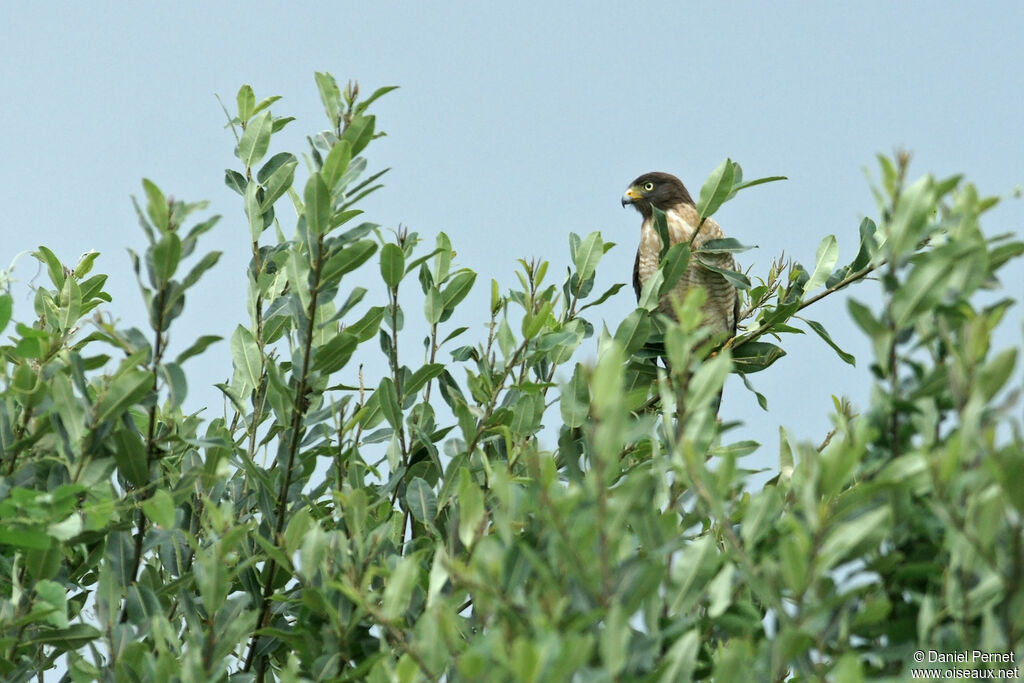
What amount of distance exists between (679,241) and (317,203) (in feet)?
11.5

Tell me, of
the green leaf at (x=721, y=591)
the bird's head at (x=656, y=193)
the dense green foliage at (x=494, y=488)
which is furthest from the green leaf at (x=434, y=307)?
the bird's head at (x=656, y=193)

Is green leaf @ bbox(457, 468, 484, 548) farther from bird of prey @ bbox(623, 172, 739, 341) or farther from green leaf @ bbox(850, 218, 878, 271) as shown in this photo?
bird of prey @ bbox(623, 172, 739, 341)

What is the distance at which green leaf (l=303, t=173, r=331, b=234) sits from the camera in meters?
3.14

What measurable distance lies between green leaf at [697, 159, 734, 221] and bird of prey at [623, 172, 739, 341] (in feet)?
5.90

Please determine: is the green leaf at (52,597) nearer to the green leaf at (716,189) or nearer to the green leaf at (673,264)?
the green leaf at (673,264)

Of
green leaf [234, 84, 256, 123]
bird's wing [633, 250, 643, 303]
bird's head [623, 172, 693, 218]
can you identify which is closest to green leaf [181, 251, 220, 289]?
green leaf [234, 84, 256, 123]

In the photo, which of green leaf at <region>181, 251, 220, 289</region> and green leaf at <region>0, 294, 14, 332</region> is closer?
green leaf at <region>181, 251, 220, 289</region>

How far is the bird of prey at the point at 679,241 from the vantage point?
22.8ft

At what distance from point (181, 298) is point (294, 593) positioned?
35.5 inches

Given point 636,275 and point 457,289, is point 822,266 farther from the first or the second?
point 636,275

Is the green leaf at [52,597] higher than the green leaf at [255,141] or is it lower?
lower

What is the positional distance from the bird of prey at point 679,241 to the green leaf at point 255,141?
2.43m

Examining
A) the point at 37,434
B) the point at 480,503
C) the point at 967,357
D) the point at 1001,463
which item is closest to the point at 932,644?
the point at 1001,463

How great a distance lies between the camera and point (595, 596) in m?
2.14
